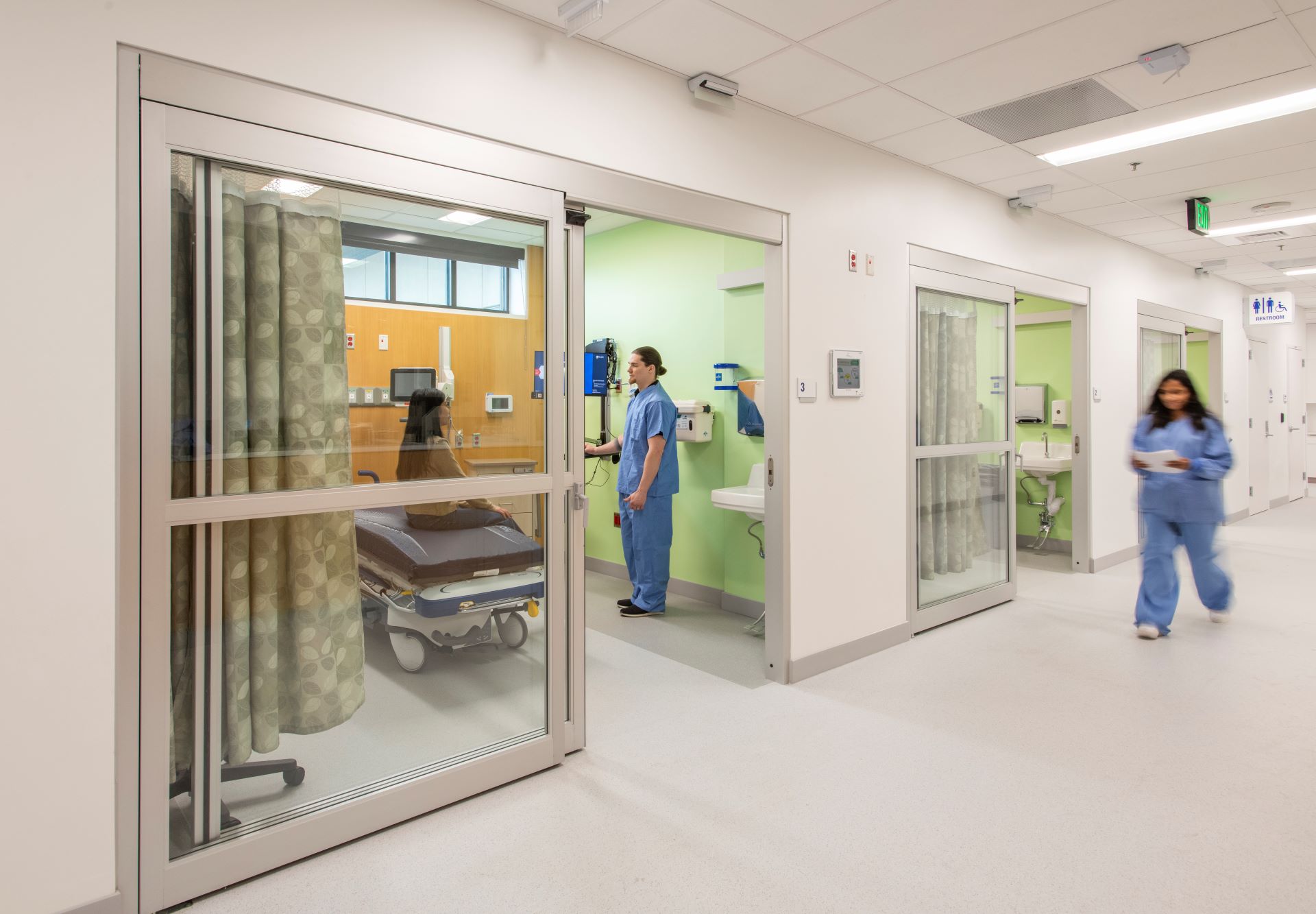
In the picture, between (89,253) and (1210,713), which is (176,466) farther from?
(1210,713)

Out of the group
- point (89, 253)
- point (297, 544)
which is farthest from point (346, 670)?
point (89, 253)

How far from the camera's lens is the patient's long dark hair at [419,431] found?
7.59 feet

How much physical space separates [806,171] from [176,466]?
2.88 meters

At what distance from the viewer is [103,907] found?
5.81ft

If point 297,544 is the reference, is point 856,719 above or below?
below

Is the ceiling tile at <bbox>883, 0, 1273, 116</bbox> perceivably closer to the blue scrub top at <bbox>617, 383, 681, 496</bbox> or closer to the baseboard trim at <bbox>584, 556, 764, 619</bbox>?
the blue scrub top at <bbox>617, 383, 681, 496</bbox>

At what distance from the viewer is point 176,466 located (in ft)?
6.17

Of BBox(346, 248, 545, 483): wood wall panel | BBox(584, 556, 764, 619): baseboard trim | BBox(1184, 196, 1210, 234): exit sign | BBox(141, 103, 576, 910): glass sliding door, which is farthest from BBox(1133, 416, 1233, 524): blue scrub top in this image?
BBox(346, 248, 545, 483): wood wall panel

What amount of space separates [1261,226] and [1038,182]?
254cm

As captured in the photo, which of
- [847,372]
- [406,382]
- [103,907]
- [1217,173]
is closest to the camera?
[103,907]

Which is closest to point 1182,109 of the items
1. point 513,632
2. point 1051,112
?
point 1051,112

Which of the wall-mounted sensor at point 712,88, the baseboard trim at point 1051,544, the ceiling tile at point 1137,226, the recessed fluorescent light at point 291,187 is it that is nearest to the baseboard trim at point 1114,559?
the baseboard trim at point 1051,544

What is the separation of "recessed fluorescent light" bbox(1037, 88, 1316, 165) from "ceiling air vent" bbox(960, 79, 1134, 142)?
0.38 metres

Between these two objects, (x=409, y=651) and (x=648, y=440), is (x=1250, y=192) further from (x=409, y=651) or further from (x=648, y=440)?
(x=409, y=651)
